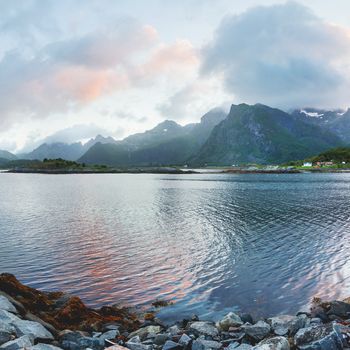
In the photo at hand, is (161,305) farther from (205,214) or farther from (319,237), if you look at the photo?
(205,214)

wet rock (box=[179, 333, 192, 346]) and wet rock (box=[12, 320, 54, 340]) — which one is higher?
wet rock (box=[12, 320, 54, 340])

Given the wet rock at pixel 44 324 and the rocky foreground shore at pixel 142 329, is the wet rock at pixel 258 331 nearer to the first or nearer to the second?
the rocky foreground shore at pixel 142 329

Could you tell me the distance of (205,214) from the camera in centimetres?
5934

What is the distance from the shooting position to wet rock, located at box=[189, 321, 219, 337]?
15.5 meters

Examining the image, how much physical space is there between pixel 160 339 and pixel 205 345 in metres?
2.18

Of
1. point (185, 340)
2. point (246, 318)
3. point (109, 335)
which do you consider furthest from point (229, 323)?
point (109, 335)

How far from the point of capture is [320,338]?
12.6 meters

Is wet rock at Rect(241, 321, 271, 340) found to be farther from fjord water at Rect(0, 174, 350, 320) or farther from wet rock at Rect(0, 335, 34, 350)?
wet rock at Rect(0, 335, 34, 350)

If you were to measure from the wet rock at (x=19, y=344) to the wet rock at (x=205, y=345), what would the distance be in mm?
6449

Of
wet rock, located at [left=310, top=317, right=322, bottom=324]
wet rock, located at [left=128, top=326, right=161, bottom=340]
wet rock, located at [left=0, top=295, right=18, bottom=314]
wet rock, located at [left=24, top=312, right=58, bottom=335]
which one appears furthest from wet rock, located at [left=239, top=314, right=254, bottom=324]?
wet rock, located at [left=0, top=295, right=18, bottom=314]

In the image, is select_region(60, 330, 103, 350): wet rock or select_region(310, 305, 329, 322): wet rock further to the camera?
select_region(310, 305, 329, 322): wet rock

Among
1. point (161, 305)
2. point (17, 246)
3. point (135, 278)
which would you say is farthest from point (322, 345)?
point (17, 246)

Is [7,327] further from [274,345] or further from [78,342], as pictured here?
[274,345]

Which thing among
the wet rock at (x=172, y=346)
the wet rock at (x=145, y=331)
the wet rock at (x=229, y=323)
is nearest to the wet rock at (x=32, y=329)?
the wet rock at (x=145, y=331)
